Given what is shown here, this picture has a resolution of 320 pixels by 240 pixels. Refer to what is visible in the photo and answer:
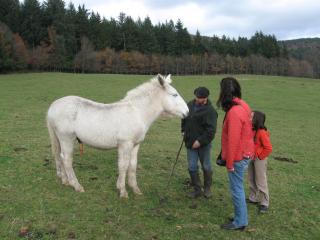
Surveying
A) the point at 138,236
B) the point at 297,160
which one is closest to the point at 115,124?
the point at 138,236

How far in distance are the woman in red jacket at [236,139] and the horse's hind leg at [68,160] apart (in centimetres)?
317

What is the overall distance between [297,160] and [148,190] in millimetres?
7128

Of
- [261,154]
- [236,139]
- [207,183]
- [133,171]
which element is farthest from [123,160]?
[261,154]

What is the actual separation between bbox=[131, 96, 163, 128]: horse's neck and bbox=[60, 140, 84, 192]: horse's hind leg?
1598mm

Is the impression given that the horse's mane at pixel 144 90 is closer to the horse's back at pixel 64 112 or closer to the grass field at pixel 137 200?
the horse's back at pixel 64 112

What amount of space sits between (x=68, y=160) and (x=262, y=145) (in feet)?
13.3

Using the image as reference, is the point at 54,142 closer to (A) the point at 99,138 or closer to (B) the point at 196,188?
(A) the point at 99,138

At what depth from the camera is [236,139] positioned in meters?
5.88

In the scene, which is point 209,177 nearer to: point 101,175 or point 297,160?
point 101,175

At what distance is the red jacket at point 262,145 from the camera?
7.46 m

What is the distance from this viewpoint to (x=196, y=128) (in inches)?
309

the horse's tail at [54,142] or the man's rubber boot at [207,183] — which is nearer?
the horse's tail at [54,142]

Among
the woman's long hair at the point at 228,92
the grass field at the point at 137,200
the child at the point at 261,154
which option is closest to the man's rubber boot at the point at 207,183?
the grass field at the point at 137,200

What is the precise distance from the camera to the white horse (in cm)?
727
